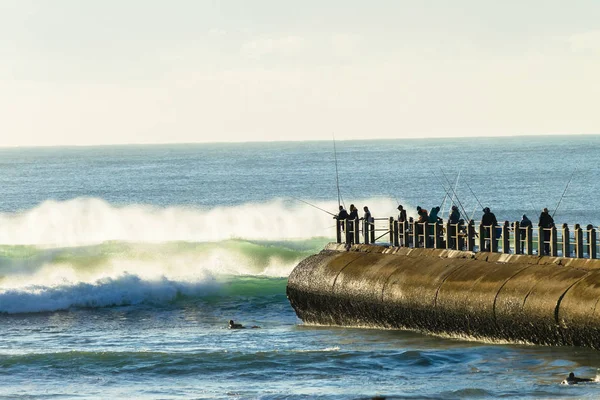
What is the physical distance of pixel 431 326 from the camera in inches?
1265

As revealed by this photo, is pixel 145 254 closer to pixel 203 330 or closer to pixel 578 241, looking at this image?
pixel 203 330

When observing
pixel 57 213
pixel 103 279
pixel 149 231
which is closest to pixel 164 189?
pixel 57 213

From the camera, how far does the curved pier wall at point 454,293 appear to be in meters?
28.0

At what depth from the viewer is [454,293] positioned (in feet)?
102

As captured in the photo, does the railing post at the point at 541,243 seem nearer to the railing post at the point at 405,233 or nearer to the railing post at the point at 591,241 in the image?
the railing post at the point at 591,241

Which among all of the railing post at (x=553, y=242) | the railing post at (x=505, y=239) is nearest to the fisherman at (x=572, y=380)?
the railing post at (x=553, y=242)

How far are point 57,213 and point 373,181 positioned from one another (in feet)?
204

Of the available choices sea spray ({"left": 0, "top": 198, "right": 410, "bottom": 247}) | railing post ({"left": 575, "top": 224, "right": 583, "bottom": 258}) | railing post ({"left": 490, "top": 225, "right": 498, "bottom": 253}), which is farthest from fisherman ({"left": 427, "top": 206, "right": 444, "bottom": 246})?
sea spray ({"left": 0, "top": 198, "right": 410, "bottom": 247})

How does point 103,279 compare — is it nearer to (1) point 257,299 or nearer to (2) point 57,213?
(1) point 257,299

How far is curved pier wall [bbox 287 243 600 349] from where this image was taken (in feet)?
92.0

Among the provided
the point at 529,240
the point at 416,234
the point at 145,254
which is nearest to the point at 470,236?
the point at 416,234

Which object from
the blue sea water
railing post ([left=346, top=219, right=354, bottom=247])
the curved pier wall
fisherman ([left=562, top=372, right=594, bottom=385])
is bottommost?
the blue sea water

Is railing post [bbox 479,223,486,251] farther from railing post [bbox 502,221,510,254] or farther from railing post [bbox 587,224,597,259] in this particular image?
railing post [bbox 587,224,597,259]

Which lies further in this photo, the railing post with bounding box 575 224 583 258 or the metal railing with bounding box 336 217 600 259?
the metal railing with bounding box 336 217 600 259
